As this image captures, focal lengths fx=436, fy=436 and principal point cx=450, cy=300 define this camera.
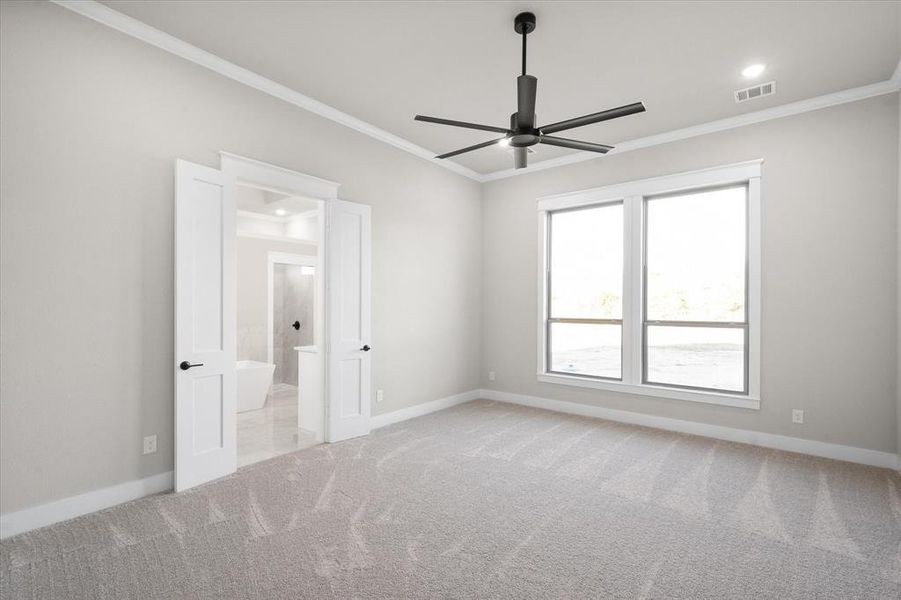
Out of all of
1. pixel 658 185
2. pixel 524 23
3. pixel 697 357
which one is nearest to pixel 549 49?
pixel 524 23

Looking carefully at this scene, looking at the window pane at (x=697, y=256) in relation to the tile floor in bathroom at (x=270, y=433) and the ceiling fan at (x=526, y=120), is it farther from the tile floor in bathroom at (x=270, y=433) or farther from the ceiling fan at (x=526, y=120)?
the tile floor in bathroom at (x=270, y=433)

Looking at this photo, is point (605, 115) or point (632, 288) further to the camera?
point (632, 288)

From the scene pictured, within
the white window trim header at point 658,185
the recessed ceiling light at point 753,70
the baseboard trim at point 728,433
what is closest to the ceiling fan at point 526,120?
the recessed ceiling light at point 753,70

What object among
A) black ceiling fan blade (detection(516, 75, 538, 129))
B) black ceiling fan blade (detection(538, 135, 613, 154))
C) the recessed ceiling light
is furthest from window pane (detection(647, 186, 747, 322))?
black ceiling fan blade (detection(516, 75, 538, 129))

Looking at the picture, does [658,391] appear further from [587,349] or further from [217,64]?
[217,64]

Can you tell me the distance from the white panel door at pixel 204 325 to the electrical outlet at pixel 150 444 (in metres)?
0.16

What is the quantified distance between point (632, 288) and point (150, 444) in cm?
469

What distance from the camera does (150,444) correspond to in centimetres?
302

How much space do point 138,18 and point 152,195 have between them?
1.14 m

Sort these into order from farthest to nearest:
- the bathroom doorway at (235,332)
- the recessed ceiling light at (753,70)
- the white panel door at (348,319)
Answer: the white panel door at (348,319), the recessed ceiling light at (753,70), the bathroom doorway at (235,332)

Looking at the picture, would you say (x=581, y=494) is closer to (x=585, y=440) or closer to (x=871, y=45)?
(x=585, y=440)

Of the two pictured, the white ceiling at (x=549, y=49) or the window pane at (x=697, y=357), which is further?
the window pane at (x=697, y=357)

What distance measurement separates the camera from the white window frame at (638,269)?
4191 mm

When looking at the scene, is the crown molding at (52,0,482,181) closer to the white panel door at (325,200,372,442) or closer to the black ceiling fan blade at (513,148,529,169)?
the white panel door at (325,200,372,442)
